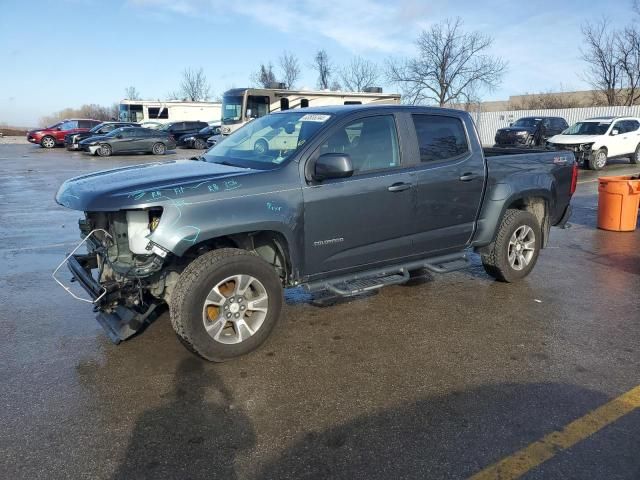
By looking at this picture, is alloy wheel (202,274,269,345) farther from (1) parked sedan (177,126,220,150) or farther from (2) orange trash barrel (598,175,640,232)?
(1) parked sedan (177,126,220,150)

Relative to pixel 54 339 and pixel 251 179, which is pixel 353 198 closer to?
pixel 251 179

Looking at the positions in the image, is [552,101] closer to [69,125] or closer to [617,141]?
[617,141]

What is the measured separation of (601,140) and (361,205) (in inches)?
693

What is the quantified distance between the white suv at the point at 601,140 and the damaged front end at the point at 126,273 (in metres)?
18.1

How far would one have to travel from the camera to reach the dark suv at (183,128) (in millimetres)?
33562

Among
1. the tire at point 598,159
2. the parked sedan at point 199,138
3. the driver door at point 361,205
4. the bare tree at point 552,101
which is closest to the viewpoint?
the driver door at point 361,205

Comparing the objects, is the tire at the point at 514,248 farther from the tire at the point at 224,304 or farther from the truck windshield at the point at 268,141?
the tire at the point at 224,304

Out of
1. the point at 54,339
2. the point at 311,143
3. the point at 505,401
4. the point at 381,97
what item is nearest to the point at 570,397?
the point at 505,401

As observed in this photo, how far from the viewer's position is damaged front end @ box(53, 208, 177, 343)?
374cm

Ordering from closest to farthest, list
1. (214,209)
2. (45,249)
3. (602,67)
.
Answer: (214,209) < (45,249) < (602,67)

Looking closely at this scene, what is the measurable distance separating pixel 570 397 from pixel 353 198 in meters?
2.16

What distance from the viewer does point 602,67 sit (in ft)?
129

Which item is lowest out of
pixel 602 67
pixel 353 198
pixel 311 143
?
pixel 353 198

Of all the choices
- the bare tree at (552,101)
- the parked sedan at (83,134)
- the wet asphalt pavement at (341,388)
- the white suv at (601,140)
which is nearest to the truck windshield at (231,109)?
the parked sedan at (83,134)
